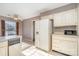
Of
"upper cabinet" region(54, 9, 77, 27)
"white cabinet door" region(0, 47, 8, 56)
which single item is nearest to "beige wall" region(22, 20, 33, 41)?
"upper cabinet" region(54, 9, 77, 27)

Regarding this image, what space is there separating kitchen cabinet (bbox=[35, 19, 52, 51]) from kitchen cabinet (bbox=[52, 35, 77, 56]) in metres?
0.28

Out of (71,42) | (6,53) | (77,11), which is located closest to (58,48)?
(71,42)

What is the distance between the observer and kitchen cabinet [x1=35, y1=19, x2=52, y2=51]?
335 centimetres

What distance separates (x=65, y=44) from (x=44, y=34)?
1.06 metres

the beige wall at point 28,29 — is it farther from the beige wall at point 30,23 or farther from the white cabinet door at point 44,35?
the white cabinet door at point 44,35

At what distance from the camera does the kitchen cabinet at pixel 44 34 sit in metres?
3.35

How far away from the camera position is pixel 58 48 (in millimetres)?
3154

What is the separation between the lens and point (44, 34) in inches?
137

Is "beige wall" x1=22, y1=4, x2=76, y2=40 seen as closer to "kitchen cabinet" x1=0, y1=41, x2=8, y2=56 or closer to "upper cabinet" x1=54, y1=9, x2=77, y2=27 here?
"upper cabinet" x1=54, y1=9, x2=77, y2=27

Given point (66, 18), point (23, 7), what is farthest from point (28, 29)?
point (66, 18)

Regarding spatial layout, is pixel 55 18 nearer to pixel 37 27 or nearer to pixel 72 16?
pixel 72 16

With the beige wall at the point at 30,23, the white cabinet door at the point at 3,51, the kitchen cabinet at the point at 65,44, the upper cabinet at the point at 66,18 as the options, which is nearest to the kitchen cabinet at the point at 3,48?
the white cabinet door at the point at 3,51

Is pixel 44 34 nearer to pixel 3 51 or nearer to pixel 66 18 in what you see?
pixel 66 18

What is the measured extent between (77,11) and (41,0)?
86.3 inches
